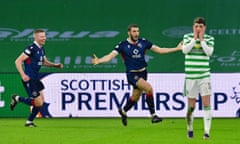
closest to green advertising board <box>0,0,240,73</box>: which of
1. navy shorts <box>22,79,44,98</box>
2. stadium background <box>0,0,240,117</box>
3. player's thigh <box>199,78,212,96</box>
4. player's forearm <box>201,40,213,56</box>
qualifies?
stadium background <box>0,0,240,117</box>

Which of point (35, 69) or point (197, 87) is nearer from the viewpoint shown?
point (197, 87)

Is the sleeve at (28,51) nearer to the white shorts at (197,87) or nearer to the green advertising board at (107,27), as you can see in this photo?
the green advertising board at (107,27)

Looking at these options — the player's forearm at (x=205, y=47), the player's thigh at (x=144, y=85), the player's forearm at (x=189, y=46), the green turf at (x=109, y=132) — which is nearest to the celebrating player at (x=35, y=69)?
the green turf at (x=109, y=132)

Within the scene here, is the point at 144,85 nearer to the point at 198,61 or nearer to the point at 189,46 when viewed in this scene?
the point at 198,61

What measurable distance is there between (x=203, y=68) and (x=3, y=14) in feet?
34.3

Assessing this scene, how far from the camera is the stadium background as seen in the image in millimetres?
22312

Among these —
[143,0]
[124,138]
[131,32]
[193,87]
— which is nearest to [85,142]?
[124,138]

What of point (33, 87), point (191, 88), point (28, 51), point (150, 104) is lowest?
point (150, 104)

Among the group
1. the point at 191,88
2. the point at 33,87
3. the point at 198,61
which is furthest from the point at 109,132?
the point at 198,61

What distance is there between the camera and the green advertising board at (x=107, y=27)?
22.4 meters

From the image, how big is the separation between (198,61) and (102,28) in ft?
30.0

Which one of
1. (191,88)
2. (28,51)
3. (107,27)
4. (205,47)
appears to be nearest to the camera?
(205,47)

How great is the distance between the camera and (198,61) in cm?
1409

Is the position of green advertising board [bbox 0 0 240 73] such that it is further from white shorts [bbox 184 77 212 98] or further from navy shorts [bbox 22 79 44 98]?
white shorts [bbox 184 77 212 98]
